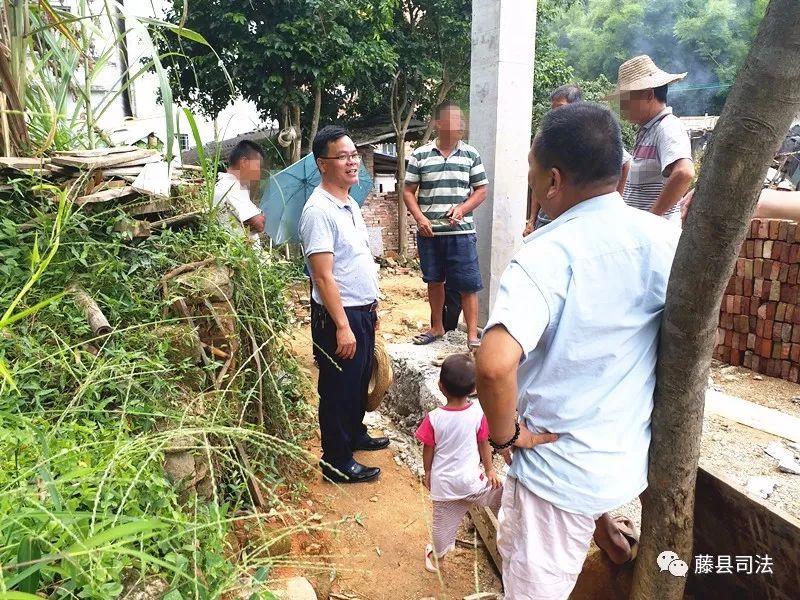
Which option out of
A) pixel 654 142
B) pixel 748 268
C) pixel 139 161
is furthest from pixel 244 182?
pixel 748 268

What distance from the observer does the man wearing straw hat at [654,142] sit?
313cm

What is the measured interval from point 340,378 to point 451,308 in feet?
5.70

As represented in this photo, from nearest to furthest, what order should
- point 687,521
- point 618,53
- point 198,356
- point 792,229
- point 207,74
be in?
point 687,521 → point 198,356 → point 792,229 → point 207,74 → point 618,53

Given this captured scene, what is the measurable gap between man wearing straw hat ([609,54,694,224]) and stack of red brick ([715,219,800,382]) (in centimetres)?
138

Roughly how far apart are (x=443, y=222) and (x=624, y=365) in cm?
288

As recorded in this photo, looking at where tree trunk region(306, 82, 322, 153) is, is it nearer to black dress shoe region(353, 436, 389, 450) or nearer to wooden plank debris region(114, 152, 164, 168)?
wooden plank debris region(114, 152, 164, 168)

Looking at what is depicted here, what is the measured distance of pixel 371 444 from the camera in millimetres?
3934

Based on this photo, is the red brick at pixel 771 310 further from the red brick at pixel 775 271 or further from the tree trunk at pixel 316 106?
the tree trunk at pixel 316 106

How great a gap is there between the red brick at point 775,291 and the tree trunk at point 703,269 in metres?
3.15

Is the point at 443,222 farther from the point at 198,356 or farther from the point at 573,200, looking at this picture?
the point at 573,200

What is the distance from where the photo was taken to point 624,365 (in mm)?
1539

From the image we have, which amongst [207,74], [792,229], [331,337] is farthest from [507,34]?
[207,74]

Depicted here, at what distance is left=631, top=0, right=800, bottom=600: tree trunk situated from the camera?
1219 millimetres

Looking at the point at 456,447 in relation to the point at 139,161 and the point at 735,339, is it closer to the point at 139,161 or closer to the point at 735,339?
the point at 139,161
